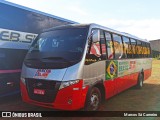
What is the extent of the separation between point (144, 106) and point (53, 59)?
379 cm

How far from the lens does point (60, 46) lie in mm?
6504

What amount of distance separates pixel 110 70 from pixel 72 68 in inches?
84.2

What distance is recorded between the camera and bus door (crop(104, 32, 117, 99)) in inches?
287

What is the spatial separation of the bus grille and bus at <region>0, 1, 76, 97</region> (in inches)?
52.6

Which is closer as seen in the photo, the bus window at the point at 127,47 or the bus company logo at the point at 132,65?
the bus window at the point at 127,47

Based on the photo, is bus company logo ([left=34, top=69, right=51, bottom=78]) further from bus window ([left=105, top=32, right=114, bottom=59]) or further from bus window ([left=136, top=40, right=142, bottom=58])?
bus window ([left=136, top=40, right=142, bottom=58])

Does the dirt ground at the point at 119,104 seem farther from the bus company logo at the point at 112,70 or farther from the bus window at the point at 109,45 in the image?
the bus window at the point at 109,45

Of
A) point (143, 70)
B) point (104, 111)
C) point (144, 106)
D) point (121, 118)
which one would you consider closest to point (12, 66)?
point (104, 111)

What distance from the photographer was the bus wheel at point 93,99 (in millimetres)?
6118

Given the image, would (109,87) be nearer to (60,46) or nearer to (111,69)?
(111,69)

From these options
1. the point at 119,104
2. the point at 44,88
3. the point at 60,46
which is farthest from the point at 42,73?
the point at 119,104

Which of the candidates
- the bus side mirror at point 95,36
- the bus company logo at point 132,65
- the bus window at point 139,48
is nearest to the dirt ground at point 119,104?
the bus company logo at point 132,65

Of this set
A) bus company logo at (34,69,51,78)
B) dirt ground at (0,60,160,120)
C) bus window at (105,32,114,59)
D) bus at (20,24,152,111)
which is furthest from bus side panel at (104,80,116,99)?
bus company logo at (34,69,51,78)

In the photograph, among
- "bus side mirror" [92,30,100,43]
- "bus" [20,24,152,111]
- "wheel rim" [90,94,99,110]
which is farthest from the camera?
"bus side mirror" [92,30,100,43]
